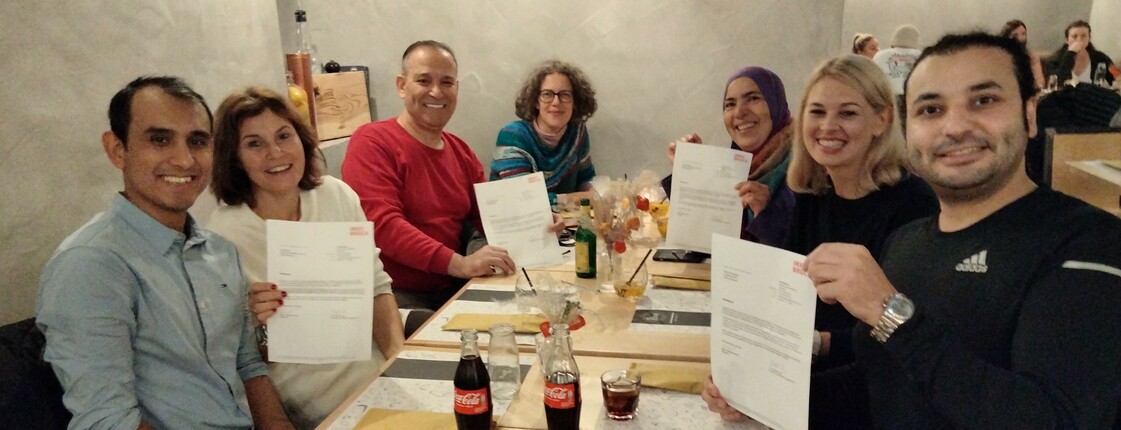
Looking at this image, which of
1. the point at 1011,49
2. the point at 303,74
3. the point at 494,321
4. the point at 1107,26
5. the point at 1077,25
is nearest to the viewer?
the point at 1011,49

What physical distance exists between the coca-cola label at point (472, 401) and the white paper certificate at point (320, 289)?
0.38 m

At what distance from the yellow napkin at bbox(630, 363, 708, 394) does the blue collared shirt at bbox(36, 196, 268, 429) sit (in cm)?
91

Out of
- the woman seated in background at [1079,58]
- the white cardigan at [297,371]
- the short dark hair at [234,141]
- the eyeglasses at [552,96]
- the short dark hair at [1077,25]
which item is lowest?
the white cardigan at [297,371]

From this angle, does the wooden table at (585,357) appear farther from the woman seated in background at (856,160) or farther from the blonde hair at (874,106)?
the blonde hair at (874,106)

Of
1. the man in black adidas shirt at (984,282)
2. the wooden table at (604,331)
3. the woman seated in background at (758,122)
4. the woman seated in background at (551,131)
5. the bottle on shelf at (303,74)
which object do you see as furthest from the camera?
the woman seated in background at (551,131)

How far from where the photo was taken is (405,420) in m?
1.34

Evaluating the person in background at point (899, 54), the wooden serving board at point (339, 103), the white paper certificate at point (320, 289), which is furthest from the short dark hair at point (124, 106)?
the person in background at point (899, 54)

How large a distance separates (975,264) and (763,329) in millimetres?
348

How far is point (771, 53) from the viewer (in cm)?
381

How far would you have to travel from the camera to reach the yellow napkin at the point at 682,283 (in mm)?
2145

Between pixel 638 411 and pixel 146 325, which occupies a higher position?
pixel 146 325

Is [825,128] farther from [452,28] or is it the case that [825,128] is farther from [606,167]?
[452,28]

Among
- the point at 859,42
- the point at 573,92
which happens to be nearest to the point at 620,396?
the point at 573,92

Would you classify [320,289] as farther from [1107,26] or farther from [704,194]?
[1107,26]
